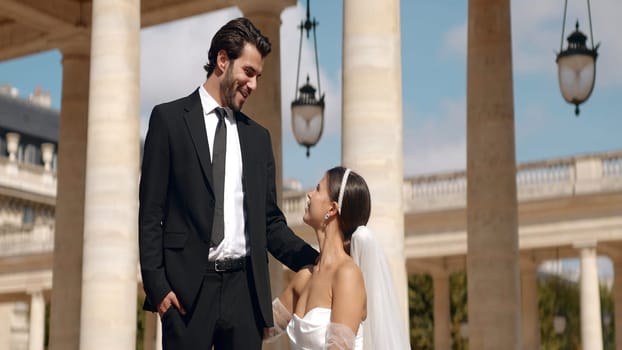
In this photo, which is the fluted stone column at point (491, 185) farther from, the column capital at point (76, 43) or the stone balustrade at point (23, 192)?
the stone balustrade at point (23, 192)

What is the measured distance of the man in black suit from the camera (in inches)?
608

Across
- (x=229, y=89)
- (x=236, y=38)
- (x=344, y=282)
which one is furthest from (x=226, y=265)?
(x=236, y=38)

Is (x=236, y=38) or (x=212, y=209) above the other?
(x=236, y=38)

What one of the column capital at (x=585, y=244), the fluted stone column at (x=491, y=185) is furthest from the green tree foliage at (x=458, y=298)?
the fluted stone column at (x=491, y=185)

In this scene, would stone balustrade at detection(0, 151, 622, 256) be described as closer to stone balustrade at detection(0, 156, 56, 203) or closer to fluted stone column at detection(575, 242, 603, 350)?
fluted stone column at detection(575, 242, 603, 350)

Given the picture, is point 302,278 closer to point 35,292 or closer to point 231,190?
point 231,190

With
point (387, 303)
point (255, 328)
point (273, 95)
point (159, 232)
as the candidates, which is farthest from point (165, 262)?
point (273, 95)

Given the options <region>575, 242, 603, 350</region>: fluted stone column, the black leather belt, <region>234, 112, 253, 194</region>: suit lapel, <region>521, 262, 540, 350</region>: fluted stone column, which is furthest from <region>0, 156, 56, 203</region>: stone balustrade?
the black leather belt

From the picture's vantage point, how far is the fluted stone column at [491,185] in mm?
51375

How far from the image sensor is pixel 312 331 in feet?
54.7

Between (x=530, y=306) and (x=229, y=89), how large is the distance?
95045 mm

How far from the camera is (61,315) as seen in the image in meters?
67.4

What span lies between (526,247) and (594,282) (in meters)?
6.01

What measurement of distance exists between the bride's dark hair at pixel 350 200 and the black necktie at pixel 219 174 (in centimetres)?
155
